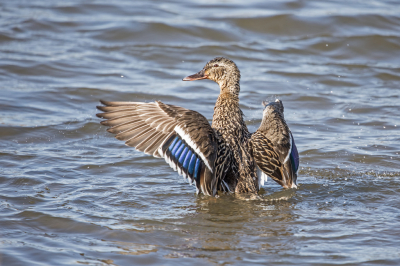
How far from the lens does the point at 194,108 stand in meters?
8.98

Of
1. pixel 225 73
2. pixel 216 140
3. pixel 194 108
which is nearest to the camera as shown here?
pixel 216 140

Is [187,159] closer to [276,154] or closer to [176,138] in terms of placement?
[176,138]

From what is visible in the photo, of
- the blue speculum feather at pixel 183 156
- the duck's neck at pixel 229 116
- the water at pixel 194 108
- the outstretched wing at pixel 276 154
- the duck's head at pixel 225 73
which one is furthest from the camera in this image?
the duck's head at pixel 225 73

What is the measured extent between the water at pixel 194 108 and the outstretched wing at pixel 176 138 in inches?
16.9

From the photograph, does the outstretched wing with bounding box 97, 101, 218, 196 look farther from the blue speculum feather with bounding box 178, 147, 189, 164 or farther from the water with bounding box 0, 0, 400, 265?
the water with bounding box 0, 0, 400, 265

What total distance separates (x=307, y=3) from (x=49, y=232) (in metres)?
11.1

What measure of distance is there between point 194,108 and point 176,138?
358 cm

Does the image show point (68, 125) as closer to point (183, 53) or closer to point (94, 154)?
point (94, 154)

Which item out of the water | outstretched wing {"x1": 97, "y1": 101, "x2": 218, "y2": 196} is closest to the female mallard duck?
outstretched wing {"x1": 97, "y1": 101, "x2": 218, "y2": 196}

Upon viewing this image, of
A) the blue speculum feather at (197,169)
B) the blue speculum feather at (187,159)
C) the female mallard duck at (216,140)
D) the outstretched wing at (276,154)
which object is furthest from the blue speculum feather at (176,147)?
the outstretched wing at (276,154)

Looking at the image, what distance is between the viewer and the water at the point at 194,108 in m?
4.83

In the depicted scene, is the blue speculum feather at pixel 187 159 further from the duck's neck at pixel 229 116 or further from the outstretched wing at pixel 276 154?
the outstretched wing at pixel 276 154

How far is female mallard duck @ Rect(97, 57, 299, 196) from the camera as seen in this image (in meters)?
5.41

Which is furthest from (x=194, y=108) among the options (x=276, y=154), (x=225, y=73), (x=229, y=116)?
(x=276, y=154)
